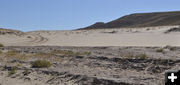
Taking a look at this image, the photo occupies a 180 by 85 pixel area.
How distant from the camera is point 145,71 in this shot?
10.2m

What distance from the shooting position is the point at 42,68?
12203 millimetres

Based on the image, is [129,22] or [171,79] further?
[129,22]

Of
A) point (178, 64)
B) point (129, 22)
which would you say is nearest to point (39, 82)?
point (178, 64)

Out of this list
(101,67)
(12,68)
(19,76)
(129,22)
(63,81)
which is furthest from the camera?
(129,22)

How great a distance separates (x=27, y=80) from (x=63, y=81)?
1629 mm

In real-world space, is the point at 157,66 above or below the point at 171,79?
below

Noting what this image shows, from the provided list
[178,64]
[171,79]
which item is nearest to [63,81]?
[178,64]

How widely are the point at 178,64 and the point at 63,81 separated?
435cm

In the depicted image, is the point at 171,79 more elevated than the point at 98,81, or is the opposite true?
the point at 171,79

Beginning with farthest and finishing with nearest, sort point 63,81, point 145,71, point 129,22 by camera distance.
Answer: point 129,22
point 145,71
point 63,81

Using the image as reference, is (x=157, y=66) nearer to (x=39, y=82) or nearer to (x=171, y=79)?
(x=39, y=82)

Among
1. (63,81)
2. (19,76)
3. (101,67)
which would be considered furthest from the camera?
(101,67)

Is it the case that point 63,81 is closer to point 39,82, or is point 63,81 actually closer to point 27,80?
point 39,82

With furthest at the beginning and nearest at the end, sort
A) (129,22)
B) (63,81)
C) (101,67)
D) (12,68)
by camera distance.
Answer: (129,22) → (12,68) → (101,67) → (63,81)
